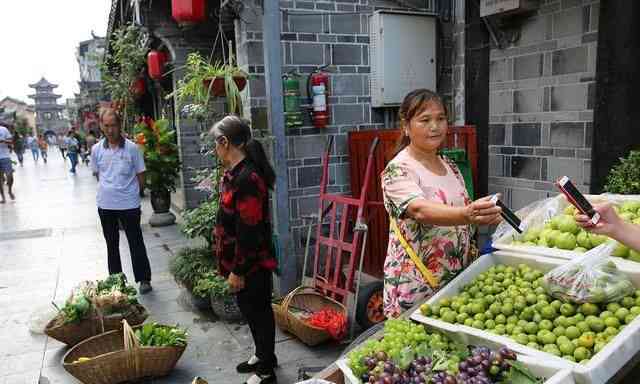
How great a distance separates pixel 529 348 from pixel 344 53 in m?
4.00

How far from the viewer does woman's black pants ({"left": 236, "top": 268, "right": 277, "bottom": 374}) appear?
10.8 ft

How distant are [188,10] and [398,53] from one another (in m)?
2.25

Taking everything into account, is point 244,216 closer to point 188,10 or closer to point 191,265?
point 191,265

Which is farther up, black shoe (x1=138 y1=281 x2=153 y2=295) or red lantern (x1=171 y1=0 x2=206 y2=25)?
red lantern (x1=171 y1=0 x2=206 y2=25)

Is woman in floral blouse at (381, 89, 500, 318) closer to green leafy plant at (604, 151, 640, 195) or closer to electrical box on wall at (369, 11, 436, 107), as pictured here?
green leafy plant at (604, 151, 640, 195)

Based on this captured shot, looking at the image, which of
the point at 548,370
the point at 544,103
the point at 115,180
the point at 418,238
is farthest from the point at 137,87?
the point at 548,370

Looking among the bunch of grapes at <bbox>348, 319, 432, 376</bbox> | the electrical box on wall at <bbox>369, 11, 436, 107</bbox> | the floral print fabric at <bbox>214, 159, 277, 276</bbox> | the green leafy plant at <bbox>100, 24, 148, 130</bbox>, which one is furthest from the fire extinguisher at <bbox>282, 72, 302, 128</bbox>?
the green leafy plant at <bbox>100, 24, 148, 130</bbox>

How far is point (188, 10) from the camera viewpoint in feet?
16.8

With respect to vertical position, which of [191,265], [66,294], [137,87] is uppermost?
[137,87]

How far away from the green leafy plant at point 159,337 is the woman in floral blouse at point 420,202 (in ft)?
5.89

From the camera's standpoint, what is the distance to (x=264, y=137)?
463 centimetres

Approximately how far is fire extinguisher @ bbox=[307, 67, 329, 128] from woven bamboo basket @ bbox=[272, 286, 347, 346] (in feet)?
5.72

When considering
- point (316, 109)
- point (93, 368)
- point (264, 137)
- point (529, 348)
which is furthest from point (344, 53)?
point (529, 348)

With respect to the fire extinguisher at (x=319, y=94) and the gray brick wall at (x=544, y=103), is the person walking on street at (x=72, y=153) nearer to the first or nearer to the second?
the fire extinguisher at (x=319, y=94)
